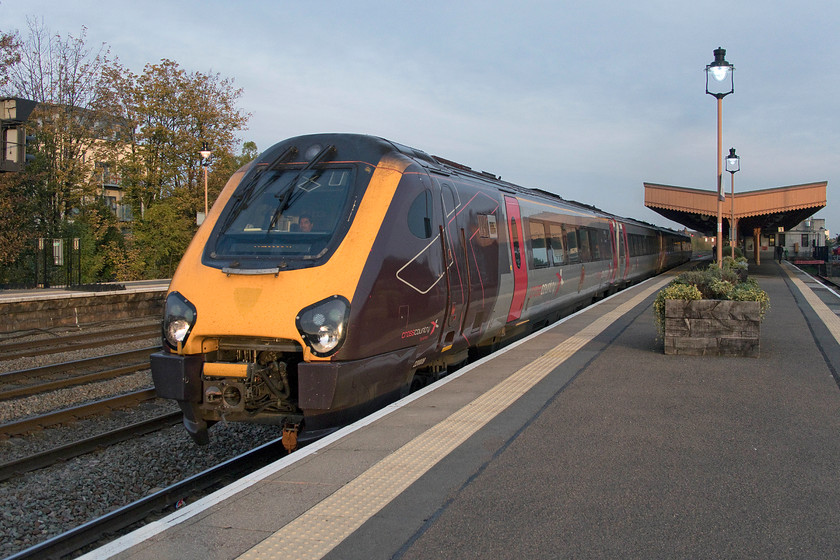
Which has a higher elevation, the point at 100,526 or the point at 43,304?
the point at 43,304

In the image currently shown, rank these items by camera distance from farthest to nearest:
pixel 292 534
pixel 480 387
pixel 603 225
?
pixel 603 225 → pixel 480 387 → pixel 292 534

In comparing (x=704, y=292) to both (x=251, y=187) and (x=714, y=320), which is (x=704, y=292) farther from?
(x=251, y=187)

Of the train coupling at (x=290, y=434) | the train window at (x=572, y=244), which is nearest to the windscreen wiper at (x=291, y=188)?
the train coupling at (x=290, y=434)

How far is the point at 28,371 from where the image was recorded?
10.7 m

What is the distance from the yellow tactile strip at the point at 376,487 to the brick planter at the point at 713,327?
106 inches

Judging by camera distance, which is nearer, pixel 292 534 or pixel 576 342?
pixel 292 534

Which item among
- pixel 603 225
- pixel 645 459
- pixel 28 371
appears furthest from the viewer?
pixel 603 225

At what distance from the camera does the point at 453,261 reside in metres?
7.34

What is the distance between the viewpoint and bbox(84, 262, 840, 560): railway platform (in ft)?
11.1

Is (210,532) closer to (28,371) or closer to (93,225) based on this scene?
(28,371)

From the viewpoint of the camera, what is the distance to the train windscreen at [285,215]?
6.01 metres

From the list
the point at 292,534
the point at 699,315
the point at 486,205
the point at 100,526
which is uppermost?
the point at 486,205

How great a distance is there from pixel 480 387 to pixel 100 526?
3679 millimetres

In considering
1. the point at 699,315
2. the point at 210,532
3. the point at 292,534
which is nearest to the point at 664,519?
the point at 292,534
